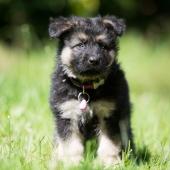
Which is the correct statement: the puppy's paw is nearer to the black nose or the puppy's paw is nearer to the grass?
the grass

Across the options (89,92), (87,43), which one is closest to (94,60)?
(87,43)

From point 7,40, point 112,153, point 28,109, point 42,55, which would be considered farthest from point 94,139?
point 7,40

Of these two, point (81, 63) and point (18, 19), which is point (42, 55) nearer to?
point (18, 19)

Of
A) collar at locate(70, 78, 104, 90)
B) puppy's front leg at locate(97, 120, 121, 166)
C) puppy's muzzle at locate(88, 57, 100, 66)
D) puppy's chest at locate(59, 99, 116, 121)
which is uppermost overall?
puppy's muzzle at locate(88, 57, 100, 66)

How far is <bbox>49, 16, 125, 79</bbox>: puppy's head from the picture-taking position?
5750 mm

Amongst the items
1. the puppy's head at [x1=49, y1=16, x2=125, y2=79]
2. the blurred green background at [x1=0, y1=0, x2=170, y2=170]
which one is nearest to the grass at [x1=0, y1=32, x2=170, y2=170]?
the blurred green background at [x1=0, y1=0, x2=170, y2=170]

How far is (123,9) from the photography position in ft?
47.1

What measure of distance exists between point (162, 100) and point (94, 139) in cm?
381

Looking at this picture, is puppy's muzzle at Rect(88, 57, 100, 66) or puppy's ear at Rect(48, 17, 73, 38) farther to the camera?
puppy's ear at Rect(48, 17, 73, 38)

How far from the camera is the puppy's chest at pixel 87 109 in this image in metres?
5.69

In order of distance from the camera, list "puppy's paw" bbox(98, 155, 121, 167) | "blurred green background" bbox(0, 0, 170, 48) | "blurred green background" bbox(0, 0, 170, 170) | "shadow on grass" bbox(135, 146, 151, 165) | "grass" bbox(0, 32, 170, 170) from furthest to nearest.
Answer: "blurred green background" bbox(0, 0, 170, 48)
"shadow on grass" bbox(135, 146, 151, 165)
"puppy's paw" bbox(98, 155, 121, 167)
"blurred green background" bbox(0, 0, 170, 170)
"grass" bbox(0, 32, 170, 170)

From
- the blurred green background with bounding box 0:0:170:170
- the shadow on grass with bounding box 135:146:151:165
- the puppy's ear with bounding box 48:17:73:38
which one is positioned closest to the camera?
the blurred green background with bounding box 0:0:170:170

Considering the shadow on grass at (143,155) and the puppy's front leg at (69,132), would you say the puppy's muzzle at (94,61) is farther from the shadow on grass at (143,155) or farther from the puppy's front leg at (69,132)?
the shadow on grass at (143,155)

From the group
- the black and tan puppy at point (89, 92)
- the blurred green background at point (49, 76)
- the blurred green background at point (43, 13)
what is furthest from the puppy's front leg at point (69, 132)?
the blurred green background at point (43, 13)
